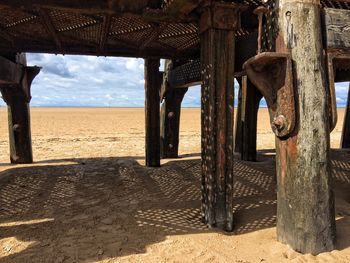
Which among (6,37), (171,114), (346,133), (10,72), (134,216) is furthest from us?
(346,133)

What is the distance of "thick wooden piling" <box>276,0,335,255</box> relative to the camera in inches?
132

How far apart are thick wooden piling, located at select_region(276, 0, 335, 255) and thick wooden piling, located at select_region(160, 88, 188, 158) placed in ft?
20.6

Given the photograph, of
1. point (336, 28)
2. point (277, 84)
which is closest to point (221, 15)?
point (277, 84)

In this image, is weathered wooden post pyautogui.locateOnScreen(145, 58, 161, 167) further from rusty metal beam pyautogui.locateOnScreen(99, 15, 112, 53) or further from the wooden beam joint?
the wooden beam joint

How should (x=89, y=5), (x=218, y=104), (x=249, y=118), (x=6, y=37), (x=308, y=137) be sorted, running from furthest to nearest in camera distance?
(x=249, y=118) < (x=6, y=37) < (x=218, y=104) < (x=89, y=5) < (x=308, y=137)

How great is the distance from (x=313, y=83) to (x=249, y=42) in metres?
1.91

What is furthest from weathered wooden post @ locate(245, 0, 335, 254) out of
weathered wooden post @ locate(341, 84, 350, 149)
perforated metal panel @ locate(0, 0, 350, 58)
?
weathered wooden post @ locate(341, 84, 350, 149)

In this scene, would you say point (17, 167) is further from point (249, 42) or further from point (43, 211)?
point (249, 42)

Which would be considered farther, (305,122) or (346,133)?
(346,133)

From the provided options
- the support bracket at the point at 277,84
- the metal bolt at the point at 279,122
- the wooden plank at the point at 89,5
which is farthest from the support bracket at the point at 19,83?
the metal bolt at the point at 279,122

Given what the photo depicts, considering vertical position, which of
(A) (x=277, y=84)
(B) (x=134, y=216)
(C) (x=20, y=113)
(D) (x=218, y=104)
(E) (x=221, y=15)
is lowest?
(B) (x=134, y=216)

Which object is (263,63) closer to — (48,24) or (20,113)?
(48,24)

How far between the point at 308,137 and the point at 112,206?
321 centimetres

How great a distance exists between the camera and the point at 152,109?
828 cm
